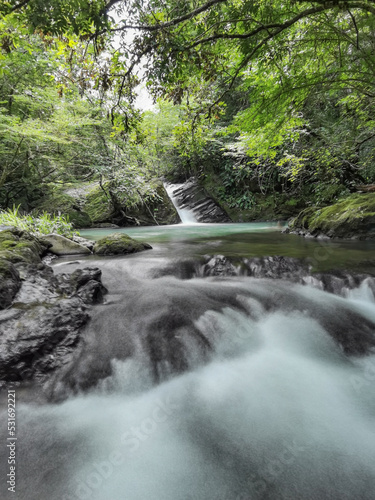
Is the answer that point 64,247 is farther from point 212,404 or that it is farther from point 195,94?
point 212,404

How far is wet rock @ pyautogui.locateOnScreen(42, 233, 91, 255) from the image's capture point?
6.46 metres

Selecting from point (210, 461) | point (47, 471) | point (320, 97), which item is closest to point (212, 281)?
point (210, 461)

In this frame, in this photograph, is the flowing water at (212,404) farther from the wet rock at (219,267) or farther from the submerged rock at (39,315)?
the wet rock at (219,267)

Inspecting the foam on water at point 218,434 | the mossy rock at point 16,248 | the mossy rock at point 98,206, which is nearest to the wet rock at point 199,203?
the mossy rock at point 98,206

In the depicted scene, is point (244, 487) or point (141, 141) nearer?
point (244, 487)

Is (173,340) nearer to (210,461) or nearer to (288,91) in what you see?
(210,461)

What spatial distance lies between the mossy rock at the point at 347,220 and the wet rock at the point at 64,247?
24.7 ft

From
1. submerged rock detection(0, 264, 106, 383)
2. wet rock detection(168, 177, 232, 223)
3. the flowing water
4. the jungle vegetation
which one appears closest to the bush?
the jungle vegetation

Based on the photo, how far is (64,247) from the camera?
6.48 meters

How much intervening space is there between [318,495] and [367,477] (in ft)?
1.24

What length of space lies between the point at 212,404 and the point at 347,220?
764 centimetres

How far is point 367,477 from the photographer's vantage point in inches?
61.5

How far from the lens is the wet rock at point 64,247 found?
6456 millimetres

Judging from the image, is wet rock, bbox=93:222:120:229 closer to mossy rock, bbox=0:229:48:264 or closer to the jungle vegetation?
the jungle vegetation
